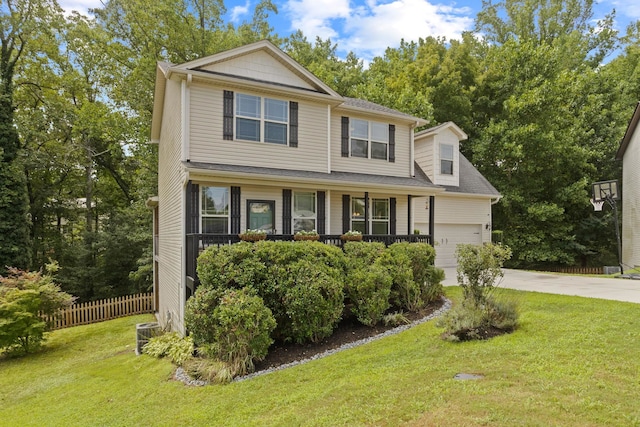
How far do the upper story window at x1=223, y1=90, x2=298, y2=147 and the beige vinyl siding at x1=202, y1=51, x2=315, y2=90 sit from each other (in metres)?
0.68

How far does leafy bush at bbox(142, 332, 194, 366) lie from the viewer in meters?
7.98

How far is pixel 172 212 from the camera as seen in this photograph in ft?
36.1

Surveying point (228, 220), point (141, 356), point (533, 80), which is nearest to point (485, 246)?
point (228, 220)

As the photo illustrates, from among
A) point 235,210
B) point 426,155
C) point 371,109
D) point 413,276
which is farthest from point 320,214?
point 426,155

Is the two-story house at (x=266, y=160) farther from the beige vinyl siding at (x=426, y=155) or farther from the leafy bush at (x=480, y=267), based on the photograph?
the leafy bush at (x=480, y=267)

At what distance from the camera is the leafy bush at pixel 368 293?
806 centimetres

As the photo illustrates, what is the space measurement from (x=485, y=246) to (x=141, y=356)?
29.5ft

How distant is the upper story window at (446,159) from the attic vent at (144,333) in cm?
1301

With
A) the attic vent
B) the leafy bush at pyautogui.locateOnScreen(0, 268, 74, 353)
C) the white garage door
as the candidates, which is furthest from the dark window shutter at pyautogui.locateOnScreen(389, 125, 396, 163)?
the leafy bush at pyautogui.locateOnScreen(0, 268, 74, 353)

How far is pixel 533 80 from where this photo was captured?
21000 millimetres

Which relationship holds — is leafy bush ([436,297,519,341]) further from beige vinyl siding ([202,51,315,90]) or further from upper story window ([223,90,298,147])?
beige vinyl siding ([202,51,315,90])

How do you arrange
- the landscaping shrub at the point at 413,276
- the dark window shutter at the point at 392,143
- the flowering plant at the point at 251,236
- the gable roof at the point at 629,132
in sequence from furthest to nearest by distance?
the gable roof at the point at 629,132
the dark window shutter at the point at 392,143
the landscaping shrub at the point at 413,276
the flowering plant at the point at 251,236

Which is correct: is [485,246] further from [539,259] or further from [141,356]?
[539,259]

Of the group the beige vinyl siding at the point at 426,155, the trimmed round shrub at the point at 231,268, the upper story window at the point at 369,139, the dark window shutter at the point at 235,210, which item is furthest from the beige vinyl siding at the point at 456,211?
the trimmed round shrub at the point at 231,268
